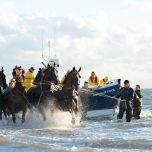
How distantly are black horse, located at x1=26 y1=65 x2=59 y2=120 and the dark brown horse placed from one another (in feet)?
0.94

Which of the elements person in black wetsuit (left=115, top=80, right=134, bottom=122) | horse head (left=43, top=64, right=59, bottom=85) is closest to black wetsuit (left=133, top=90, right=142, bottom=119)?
person in black wetsuit (left=115, top=80, right=134, bottom=122)

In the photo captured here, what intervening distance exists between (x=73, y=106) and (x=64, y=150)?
7.29m

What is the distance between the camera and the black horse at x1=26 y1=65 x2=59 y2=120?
76.1 feet

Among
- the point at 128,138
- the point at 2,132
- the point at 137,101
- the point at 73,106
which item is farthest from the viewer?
the point at 137,101

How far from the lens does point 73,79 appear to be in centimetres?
2292

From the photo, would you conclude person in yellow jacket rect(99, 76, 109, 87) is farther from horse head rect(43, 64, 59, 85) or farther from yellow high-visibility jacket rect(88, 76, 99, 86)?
horse head rect(43, 64, 59, 85)

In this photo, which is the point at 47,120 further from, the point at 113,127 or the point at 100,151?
the point at 100,151

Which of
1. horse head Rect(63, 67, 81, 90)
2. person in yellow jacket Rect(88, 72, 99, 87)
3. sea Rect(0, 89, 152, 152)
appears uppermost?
person in yellow jacket Rect(88, 72, 99, 87)

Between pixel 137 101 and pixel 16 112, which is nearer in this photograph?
pixel 16 112

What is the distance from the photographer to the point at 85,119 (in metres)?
29.2

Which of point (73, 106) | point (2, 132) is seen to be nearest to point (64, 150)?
point (2, 132)

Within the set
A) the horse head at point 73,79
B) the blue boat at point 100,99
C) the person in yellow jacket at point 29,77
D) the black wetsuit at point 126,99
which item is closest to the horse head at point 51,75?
the horse head at point 73,79

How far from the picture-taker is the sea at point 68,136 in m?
17.1

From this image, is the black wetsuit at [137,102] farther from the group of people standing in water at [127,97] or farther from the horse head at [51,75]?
the horse head at [51,75]
